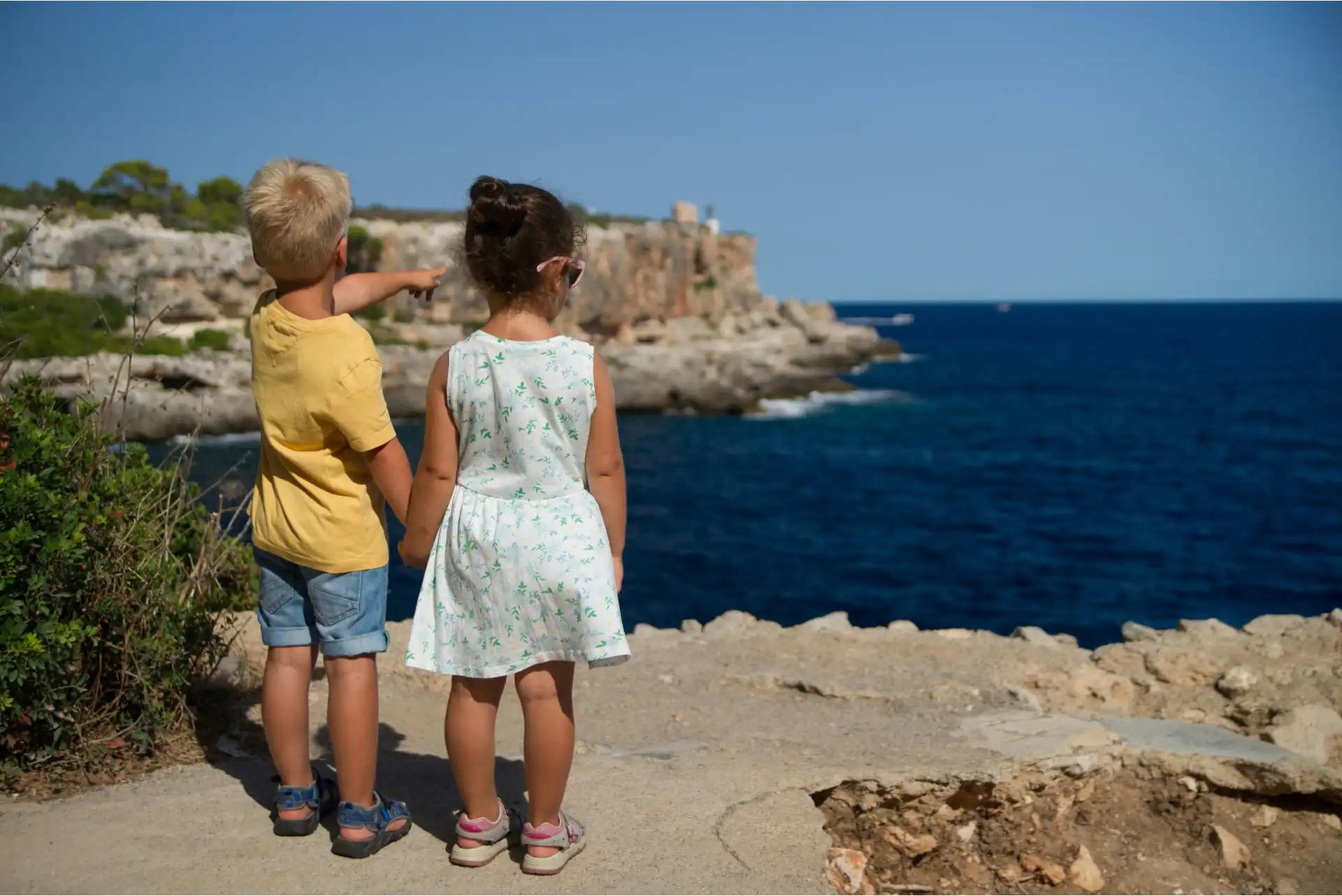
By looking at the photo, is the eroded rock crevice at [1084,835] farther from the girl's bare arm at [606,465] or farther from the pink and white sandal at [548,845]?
the girl's bare arm at [606,465]

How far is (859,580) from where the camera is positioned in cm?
2033

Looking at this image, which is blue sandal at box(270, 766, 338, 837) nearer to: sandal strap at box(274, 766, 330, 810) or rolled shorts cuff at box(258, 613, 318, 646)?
sandal strap at box(274, 766, 330, 810)

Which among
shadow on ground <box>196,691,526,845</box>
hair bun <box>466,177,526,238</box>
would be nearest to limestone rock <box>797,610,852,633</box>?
shadow on ground <box>196,691,526,845</box>

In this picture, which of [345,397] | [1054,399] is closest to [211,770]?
[345,397]

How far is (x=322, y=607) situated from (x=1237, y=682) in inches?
186

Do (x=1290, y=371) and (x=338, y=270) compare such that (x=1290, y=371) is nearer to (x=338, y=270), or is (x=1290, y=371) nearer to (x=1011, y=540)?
(x=1011, y=540)

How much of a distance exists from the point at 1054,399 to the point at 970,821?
5221cm

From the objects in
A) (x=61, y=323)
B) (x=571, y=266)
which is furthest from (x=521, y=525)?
(x=61, y=323)

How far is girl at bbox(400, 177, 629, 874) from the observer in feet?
10.2

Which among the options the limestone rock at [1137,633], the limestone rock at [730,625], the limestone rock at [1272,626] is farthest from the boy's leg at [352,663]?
the limestone rock at [1272,626]

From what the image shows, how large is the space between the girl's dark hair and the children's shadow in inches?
68.7

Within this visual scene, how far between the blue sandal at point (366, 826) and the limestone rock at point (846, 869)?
1.43m

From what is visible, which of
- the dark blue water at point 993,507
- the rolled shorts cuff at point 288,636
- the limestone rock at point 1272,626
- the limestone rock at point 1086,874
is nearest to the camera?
the rolled shorts cuff at point 288,636

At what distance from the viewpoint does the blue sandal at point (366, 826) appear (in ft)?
10.9
